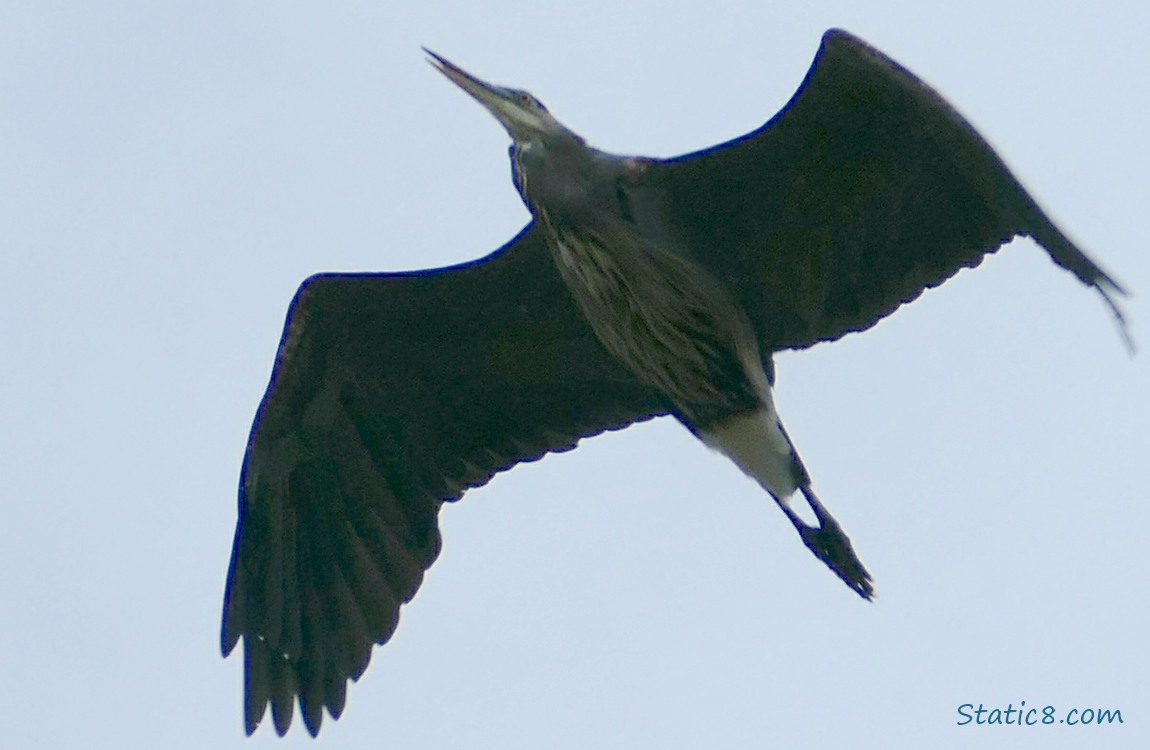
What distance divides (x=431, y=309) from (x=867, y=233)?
1.91 metres

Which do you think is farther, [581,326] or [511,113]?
[581,326]

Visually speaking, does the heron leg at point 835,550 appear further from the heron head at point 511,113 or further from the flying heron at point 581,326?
the heron head at point 511,113

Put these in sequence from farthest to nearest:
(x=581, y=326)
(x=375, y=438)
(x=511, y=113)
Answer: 1. (x=375, y=438)
2. (x=581, y=326)
3. (x=511, y=113)

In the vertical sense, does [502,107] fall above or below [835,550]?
above

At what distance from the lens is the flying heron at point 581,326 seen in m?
7.15

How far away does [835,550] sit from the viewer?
7.72m

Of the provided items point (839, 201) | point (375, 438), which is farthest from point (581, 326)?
point (839, 201)

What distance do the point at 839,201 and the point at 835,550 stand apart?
147cm

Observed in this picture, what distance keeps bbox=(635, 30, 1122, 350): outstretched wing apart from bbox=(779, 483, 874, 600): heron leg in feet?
2.43

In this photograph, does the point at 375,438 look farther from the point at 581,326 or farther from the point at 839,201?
the point at 839,201

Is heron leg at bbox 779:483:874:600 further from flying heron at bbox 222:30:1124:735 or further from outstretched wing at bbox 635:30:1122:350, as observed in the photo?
outstretched wing at bbox 635:30:1122:350

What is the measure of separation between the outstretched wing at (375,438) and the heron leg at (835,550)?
0.87m

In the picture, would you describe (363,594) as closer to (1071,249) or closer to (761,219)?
(761,219)

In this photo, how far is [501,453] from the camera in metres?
8.35
